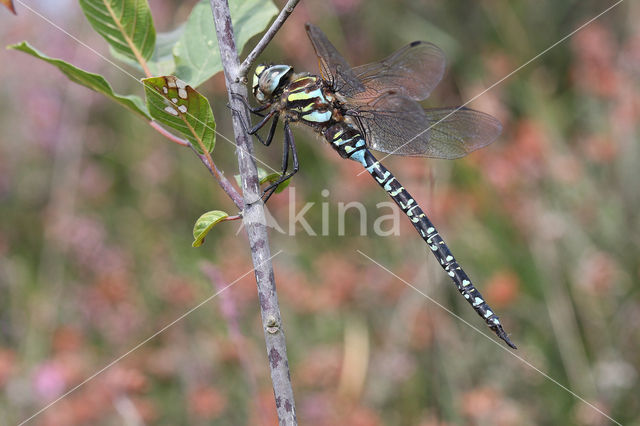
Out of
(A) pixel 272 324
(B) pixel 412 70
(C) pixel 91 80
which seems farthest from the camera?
(B) pixel 412 70

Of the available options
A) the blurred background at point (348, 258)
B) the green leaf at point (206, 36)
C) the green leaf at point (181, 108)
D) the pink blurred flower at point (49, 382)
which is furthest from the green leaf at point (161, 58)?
the pink blurred flower at point (49, 382)

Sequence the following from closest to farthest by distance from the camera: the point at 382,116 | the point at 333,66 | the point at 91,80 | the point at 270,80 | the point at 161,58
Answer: the point at 91,80
the point at 161,58
the point at 270,80
the point at 333,66
the point at 382,116

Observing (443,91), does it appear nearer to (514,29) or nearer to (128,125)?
(514,29)

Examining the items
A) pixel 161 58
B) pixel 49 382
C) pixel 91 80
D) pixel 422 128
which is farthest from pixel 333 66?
pixel 49 382

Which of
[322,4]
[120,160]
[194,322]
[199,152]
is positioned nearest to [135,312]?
[194,322]

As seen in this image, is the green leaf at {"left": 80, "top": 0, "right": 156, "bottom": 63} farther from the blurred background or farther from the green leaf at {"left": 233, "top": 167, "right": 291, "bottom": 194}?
the blurred background

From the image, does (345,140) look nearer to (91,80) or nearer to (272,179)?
(272,179)
